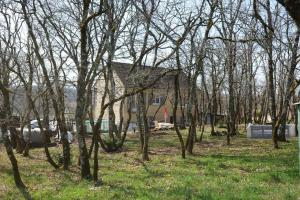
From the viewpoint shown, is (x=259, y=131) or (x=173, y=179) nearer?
(x=173, y=179)

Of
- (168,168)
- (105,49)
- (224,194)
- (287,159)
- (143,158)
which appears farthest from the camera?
(143,158)

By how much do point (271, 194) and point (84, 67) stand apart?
638 centimetres

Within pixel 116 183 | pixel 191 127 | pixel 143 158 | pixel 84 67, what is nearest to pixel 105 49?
pixel 84 67

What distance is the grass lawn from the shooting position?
1023 centimetres

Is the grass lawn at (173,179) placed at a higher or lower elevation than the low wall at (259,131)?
lower

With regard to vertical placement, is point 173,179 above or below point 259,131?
below

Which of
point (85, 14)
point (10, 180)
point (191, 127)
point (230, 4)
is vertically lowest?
point (10, 180)

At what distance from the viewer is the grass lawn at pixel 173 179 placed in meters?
10.2

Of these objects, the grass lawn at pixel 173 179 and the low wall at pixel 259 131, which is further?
the low wall at pixel 259 131

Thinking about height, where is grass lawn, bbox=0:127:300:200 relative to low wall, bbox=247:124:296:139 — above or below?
below

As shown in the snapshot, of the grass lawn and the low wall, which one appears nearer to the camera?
the grass lawn

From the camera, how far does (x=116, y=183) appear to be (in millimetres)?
12359

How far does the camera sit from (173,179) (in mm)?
12469

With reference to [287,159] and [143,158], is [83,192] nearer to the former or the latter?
[143,158]
